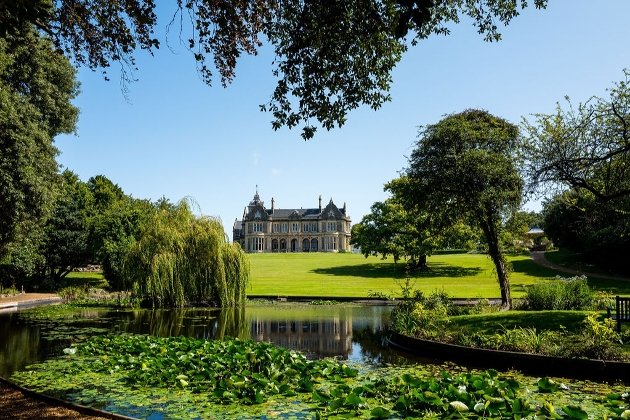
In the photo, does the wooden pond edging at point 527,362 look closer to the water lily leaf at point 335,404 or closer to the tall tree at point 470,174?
the water lily leaf at point 335,404

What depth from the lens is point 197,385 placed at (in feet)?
25.9

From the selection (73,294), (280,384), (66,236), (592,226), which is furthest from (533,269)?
(280,384)

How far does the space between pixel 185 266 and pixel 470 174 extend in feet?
44.9

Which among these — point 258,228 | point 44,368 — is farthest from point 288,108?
point 258,228

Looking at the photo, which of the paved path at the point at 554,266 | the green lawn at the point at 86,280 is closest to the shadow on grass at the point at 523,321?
the paved path at the point at 554,266

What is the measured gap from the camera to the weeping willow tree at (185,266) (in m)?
22.6

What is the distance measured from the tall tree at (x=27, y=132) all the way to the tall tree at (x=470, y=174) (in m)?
13.9

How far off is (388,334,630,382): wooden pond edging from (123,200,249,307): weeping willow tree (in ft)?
42.9

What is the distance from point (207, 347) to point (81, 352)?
3.16 m

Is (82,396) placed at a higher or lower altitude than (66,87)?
lower

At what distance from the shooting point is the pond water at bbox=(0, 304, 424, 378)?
1216 cm

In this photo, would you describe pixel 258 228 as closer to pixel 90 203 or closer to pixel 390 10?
pixel 90 203

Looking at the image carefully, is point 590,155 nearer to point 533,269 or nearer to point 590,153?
point 590,153

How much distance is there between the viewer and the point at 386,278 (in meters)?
45.7
